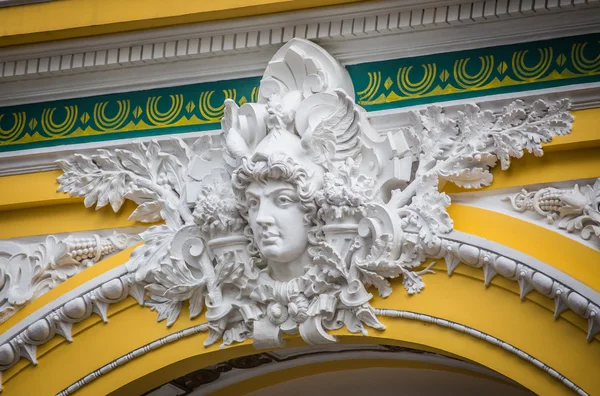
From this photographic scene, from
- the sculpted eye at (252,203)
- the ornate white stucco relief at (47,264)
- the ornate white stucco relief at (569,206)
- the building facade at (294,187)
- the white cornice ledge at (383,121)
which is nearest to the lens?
the ornate white stucco relief at (569,206)

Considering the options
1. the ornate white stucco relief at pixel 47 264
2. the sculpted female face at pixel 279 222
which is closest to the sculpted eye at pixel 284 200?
the sculpted female face at pixel 279 222

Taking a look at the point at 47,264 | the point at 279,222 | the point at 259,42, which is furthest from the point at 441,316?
the point at 47,264

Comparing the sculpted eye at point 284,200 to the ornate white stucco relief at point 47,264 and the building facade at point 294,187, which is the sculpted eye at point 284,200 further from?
the ornate white stucco relief at point 47,264

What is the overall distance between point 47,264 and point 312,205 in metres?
1.39

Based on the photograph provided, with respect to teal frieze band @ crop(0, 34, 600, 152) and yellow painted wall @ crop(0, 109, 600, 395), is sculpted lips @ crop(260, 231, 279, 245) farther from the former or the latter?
teal frieze band @ crop(0, 34, 600, 152)

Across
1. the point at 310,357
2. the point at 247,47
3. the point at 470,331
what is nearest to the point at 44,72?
the point at 247,47

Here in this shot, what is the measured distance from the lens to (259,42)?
206 inches

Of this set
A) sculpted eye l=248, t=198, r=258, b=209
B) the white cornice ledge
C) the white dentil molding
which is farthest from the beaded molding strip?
the white dentil molding

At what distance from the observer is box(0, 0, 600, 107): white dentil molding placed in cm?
486

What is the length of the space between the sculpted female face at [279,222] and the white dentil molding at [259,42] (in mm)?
752

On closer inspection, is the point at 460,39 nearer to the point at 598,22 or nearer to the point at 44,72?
the point at 598,22

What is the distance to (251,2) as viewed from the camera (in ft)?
16.8

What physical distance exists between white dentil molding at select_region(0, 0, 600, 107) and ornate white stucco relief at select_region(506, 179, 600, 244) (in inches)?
27.3

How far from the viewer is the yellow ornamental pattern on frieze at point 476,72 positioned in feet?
15.7
